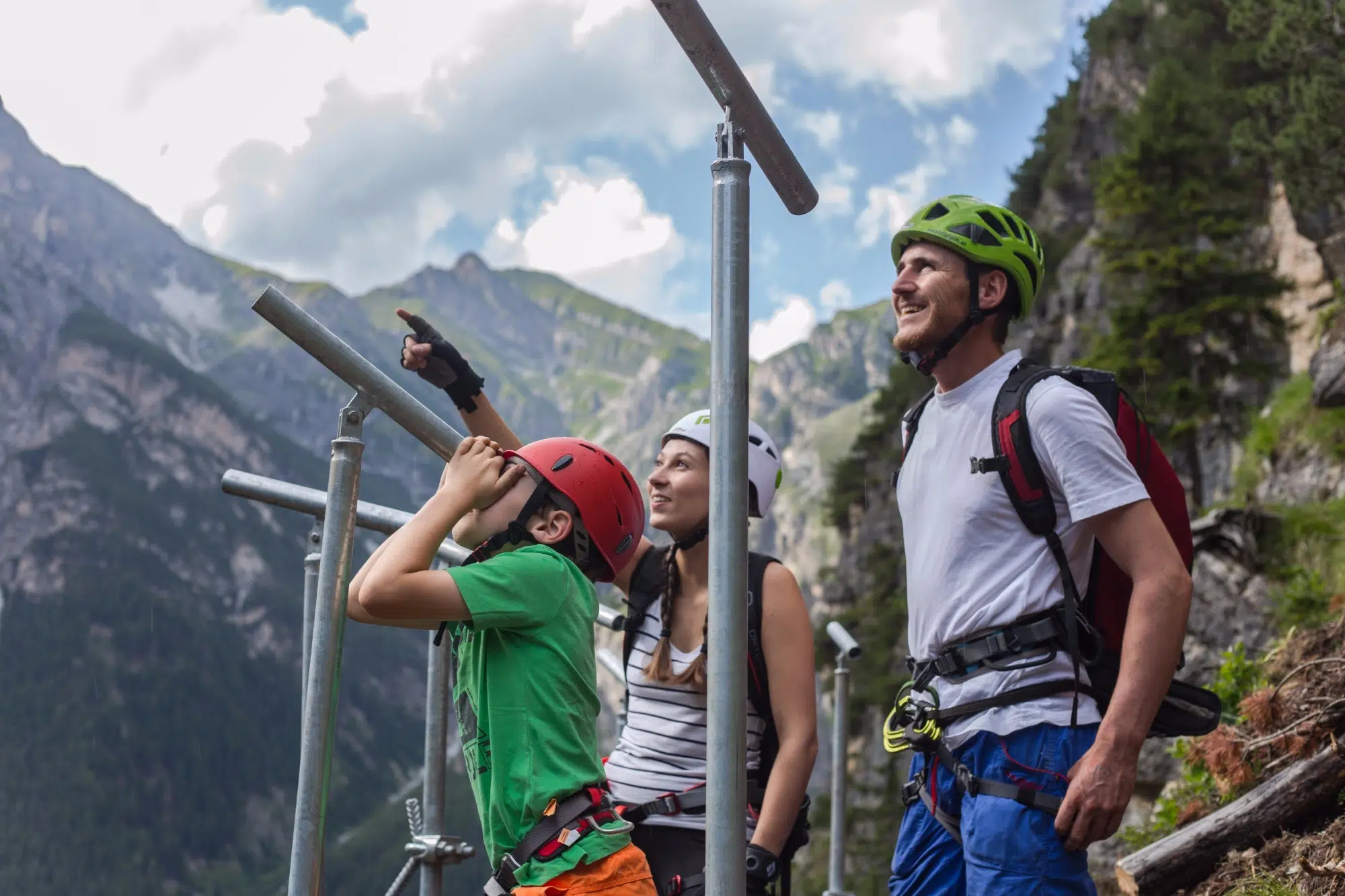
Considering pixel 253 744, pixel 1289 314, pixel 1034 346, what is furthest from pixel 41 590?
pixel 1289 314

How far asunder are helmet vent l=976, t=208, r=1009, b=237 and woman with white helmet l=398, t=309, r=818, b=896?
0.99m

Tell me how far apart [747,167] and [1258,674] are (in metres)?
6.29

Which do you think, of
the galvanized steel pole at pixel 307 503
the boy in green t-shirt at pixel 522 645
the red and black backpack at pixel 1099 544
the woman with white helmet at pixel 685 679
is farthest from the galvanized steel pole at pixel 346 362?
the red and black backpack at pixel 1099 544

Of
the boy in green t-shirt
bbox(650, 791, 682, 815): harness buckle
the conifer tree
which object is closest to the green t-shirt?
the boy in green t-shirt

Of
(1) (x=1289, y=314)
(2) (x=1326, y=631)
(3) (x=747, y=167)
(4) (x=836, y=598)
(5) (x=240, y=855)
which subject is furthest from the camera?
(5) (x=240, y=855)

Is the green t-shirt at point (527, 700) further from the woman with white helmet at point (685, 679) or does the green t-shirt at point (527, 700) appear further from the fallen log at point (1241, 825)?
the fallen log at point (1241, 825)

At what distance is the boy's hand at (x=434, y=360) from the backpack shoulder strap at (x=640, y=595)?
0.90 meters

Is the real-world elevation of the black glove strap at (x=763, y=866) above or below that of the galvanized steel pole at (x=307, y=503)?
below

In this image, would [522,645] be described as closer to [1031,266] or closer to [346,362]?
[346,362]

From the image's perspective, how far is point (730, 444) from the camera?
1.81 meters

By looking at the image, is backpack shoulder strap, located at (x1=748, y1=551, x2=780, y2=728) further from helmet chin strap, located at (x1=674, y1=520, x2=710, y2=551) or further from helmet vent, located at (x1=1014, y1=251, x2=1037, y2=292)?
helmet vent, located at (x1=1014, y1=251, x2=1037, y2=292)

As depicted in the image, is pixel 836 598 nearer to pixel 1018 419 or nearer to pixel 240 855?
pixel 1018 419

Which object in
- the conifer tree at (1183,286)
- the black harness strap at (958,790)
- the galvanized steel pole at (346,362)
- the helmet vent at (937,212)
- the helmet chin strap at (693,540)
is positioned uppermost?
the conifer tree at (1183,286)

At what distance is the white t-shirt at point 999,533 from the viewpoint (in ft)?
9.06
